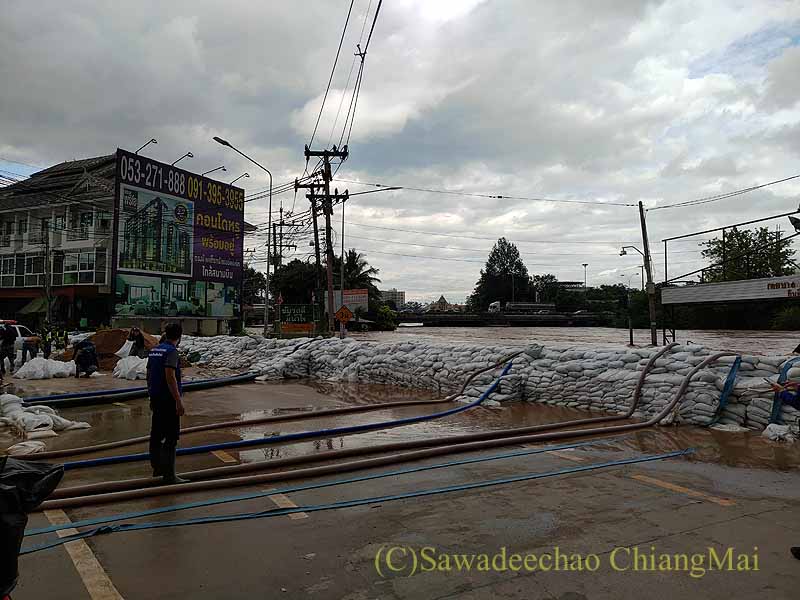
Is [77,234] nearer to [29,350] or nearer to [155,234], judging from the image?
[155,234]

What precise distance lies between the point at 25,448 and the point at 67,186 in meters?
31.8

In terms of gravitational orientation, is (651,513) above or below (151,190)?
below

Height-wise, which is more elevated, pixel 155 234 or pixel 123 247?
pixel 155 234

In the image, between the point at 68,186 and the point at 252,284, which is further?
the point at 252,284

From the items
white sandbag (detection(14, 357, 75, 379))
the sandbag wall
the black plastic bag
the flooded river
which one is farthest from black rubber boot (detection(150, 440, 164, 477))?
white sandbag (detection(14, 357, 75, 379))

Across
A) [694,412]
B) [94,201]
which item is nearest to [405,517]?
[694,412]

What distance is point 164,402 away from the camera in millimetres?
4832

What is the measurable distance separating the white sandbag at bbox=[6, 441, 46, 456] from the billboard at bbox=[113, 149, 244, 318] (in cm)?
2386

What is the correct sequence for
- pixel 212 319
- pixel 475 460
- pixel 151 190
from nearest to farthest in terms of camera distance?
pixel 475 460 → pixel 151 190 → pixel 212 319

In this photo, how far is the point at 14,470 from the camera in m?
2.15

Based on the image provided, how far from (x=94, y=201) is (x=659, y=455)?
32.3 m

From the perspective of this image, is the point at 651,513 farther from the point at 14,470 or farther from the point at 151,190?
the point at 151,190

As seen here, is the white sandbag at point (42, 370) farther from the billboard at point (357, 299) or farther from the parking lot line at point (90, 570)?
the billboard at point (357, 299)

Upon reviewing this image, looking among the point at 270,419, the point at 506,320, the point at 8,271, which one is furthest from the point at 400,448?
the point at 506,320
